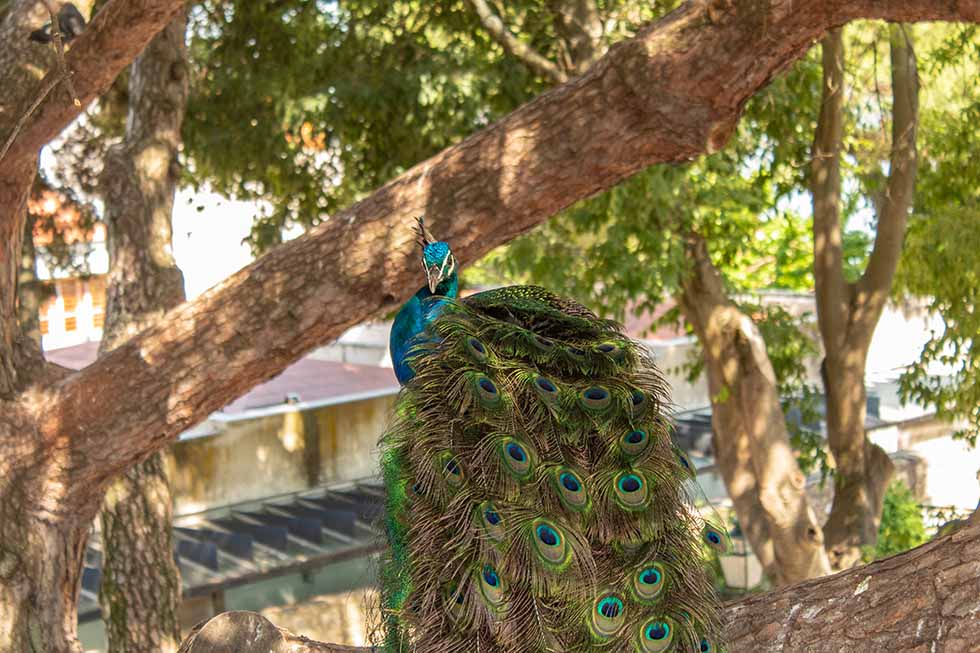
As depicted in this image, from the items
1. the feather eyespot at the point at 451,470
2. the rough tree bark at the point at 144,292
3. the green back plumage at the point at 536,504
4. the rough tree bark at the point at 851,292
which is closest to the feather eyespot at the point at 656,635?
the green back plumage at the point at 536,504

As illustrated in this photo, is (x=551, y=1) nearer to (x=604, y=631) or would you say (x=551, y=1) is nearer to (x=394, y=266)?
(x=394, y=266)

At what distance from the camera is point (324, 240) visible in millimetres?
4219

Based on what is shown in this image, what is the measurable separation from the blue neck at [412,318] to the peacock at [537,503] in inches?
20.5

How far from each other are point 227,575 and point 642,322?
922cm

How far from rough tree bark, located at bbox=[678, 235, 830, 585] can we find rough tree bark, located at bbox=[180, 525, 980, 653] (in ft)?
14.4

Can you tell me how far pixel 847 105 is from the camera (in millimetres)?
8695

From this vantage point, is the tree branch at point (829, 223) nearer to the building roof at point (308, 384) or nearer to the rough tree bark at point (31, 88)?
the rough tree bark at point (31, 88)

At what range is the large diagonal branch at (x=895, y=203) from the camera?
7.91 meters

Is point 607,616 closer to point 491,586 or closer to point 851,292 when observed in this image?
point 491,586

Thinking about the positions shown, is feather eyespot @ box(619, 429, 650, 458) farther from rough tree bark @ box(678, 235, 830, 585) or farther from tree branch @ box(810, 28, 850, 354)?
tree branch @ box(810, 28, 850, 354)

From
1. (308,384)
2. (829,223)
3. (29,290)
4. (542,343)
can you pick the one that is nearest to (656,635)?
(542,343)

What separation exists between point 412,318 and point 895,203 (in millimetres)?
5086

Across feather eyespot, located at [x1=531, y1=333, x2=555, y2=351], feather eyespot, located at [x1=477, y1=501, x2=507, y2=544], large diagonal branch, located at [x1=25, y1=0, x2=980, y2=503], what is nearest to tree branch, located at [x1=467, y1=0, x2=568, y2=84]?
large diagonal branch, located at [x1=25, y1=0, x2=980, y2=503]

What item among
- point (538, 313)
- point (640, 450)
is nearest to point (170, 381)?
point (538, 313)
